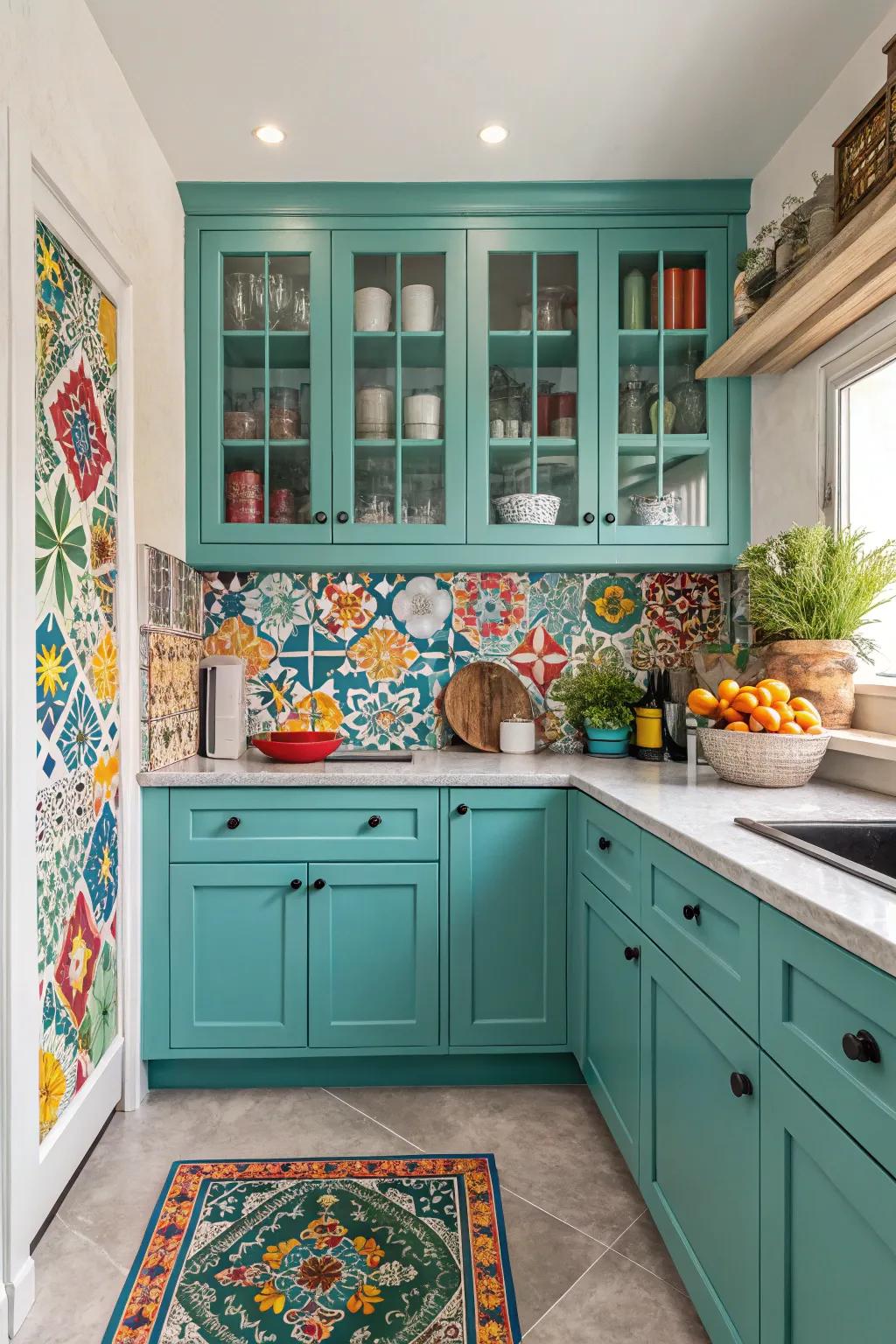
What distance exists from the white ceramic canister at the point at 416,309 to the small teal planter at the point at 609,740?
141 centimetres

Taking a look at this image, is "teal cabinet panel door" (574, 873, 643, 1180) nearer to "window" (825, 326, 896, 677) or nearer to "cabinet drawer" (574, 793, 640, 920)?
"cabinet drawer" (574, 793, 640, 920)

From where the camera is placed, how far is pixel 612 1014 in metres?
1.94

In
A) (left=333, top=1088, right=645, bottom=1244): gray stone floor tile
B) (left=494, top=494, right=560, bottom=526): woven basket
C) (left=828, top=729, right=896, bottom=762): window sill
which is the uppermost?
(left=494, top=494, right=560, bottom=526): woven basket

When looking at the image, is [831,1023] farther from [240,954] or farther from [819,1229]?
[240,954]

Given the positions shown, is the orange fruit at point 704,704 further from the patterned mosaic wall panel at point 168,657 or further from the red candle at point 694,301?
the patterned mosaic wall panel at point 168,657

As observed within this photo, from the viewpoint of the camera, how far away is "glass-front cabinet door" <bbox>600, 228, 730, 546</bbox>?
2592 millimetres

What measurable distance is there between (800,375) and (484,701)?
1.41m

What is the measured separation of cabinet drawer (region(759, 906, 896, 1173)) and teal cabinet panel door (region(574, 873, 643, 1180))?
0.62 m

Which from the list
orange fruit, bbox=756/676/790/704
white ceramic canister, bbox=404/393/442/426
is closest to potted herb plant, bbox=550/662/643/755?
orange fruit, bbox=756/676/790/704

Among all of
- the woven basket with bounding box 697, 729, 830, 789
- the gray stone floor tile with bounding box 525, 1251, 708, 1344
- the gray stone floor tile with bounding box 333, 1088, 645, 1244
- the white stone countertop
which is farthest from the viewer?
the woven basket with bounding box 697, 729, 830, 789

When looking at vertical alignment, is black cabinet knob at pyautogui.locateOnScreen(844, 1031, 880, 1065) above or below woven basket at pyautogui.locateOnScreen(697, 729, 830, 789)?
below

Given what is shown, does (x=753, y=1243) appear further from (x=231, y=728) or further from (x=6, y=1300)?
(x=231, y=728)

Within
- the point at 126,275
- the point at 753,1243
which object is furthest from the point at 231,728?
the point at 753,1243

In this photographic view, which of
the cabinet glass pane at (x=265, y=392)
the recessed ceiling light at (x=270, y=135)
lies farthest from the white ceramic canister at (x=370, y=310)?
the recessed ceiling light at (x=270, y=135)
